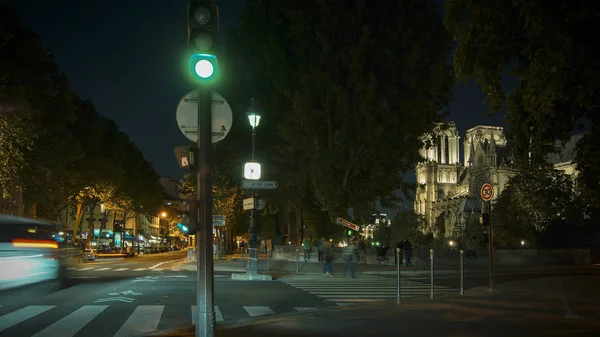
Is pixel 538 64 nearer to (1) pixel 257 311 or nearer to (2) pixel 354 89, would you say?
(1) pixel 257 311

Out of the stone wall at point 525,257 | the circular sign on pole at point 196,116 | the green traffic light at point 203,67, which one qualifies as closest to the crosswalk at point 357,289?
the circular sign on pole at point 196,116

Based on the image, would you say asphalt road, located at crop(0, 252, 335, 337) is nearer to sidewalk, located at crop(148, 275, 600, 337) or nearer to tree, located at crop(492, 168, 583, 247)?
sidewalk, located at crop(148, 275, 600, 337)

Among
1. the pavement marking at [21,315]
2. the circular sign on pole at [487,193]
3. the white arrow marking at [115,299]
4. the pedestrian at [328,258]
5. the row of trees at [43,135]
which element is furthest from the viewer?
the row of trees at [43,135]

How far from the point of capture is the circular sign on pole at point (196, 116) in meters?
9.16

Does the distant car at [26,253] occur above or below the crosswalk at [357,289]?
above

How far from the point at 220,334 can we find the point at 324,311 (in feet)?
12.8

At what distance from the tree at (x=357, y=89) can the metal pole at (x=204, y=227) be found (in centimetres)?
2429

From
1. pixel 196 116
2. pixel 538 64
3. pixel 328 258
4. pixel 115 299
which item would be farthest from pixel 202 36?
pixel 328 258

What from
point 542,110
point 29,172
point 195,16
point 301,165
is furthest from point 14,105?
point 542,110

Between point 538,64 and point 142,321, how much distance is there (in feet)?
28.9

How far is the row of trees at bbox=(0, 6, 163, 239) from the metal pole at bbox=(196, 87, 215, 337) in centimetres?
2408

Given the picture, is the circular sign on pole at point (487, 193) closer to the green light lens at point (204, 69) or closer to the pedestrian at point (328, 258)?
the pedestrian at point (328, 258)

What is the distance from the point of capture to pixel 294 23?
3509 cm

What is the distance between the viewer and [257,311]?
14.1 metres
